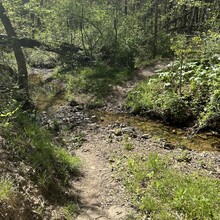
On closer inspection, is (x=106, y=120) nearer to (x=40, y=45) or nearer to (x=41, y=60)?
(x=40, y=45)

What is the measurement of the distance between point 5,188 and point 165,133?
6398 mm

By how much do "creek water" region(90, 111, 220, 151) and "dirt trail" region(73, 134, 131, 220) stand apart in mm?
2275

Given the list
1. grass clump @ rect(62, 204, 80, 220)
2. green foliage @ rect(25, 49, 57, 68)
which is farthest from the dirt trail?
green foliage @ rect(25, 49, 57, 68)

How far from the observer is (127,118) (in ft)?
34.6

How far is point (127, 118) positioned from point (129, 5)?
Result: 19.0 metres

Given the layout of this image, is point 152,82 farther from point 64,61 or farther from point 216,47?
point 64,61

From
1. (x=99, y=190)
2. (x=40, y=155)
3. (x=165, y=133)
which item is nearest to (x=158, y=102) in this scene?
(x=165, y=133)

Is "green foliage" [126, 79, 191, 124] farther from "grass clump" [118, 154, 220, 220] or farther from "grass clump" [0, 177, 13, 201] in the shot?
"grass clump" [0, 177, 13, 201]

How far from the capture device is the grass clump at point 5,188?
11.2 feet

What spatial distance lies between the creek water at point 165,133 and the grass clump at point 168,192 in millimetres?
2394

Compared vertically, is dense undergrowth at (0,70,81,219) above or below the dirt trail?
above

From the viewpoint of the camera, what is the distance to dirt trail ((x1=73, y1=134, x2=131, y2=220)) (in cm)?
464

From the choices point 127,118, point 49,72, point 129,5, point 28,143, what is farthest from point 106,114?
point 129,5

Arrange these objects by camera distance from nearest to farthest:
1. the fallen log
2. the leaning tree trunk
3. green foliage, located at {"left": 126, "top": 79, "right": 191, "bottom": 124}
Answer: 1. green foliage, located at {"left": 126, "top": 79, "right": 191, "bottom": 124}
2. the leaning tree trunk
3. the fallen log
